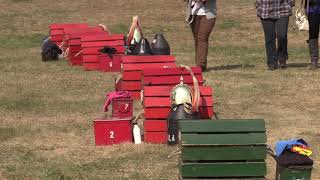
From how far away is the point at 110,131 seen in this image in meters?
8.11

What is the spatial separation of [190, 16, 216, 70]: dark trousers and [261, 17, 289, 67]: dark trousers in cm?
113

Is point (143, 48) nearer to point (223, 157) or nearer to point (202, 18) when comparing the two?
point (202, 18)

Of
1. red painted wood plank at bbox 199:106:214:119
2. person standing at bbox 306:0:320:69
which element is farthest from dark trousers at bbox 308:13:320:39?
red painted wood plank at bbox 199:106:214:119

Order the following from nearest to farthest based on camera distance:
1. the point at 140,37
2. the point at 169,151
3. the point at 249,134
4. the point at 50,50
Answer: the point at 249,134 < the point at 169,151 < the point at 140,37 < the point at 50,50

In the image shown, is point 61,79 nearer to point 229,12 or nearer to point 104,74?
point 104,74

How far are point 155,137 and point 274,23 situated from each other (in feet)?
20.8

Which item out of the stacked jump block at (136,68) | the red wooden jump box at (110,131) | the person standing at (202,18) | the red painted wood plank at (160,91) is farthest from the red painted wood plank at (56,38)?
the red wooden jump box at (110,131)

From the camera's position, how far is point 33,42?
22.0 metres

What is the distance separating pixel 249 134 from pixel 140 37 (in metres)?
8.67

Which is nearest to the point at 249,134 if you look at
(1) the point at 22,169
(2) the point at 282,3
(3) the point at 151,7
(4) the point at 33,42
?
(1) the point at 22,169

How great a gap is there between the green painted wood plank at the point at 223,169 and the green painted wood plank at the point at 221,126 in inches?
11.4

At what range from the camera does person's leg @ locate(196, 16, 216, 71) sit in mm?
13398

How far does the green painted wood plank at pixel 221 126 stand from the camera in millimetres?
6016

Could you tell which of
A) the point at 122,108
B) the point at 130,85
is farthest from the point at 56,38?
the point at 122,108
